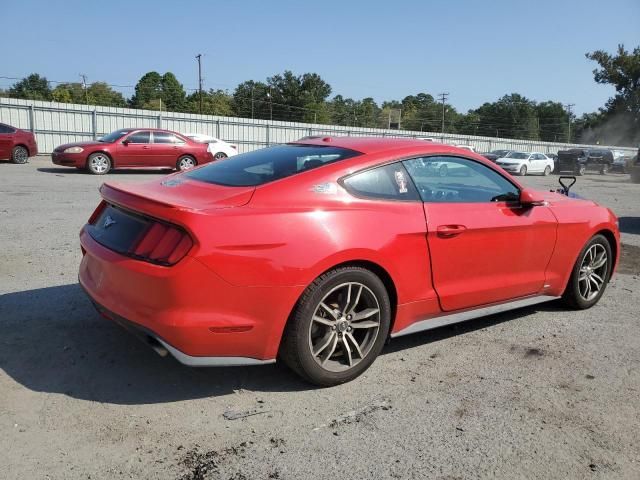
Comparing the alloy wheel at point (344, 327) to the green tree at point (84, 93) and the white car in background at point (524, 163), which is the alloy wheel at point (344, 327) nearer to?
the white car in background at point (524, 163)

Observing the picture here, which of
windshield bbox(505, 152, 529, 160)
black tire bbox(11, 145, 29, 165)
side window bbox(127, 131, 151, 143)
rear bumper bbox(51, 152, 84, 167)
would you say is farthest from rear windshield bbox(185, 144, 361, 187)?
windshield bbox(505, 152, 529, 160)

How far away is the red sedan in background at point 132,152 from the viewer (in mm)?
16125

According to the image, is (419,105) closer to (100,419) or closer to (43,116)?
(43,116)

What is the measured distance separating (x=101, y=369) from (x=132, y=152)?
579 inches

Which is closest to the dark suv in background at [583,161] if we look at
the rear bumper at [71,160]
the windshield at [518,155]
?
the windshield at [518,155]

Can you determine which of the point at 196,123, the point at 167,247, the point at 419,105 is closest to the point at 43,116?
the point at 196,123

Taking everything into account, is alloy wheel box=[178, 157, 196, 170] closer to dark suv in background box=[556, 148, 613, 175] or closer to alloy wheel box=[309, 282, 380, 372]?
alloy wheel box=[309, 282, 380, 372]

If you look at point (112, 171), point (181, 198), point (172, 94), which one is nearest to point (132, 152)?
point (112, 171)

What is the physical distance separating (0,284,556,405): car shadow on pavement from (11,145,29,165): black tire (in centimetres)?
1631

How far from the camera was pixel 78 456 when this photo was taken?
8.21 feet

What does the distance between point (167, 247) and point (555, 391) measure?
2.42m

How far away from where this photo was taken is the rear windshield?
11.2 feet

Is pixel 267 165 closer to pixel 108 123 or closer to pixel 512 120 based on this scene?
pixel 108 123

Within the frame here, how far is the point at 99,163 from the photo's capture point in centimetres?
1644
